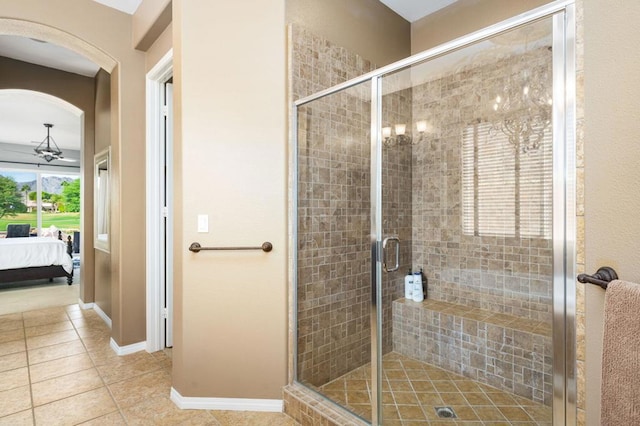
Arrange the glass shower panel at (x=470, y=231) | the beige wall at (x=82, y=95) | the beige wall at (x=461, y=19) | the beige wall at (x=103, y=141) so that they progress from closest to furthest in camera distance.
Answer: the glass shower panel at (x=470, y=231), the beige wall at (x=461, y=19), the beige wall at (x=103, y=141), the beige wall at (x=82, y=95)

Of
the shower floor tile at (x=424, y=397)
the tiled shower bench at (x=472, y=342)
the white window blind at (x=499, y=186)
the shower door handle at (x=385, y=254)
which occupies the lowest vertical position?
the shower floor tile at (x=424, y=397)

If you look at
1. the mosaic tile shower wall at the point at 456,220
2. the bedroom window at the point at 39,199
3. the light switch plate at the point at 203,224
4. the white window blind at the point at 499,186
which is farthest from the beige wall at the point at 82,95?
the bedroom window at the point at 39,199

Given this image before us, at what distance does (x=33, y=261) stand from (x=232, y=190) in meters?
5.29

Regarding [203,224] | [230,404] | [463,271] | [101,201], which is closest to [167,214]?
[203,224]

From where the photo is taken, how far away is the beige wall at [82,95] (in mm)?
3746

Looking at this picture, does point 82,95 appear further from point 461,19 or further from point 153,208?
point 461,19

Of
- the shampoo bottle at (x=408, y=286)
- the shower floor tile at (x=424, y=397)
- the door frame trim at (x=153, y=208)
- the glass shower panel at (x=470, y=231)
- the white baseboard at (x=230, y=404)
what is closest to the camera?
the glass shower panel at (x=470, y=231)

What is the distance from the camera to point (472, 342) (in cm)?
217

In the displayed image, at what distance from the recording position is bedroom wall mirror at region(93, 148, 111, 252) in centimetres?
367

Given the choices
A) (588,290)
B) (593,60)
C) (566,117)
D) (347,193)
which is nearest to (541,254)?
(588,290)

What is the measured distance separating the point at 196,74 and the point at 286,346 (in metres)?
1.86

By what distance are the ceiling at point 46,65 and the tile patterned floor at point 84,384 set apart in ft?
9.06

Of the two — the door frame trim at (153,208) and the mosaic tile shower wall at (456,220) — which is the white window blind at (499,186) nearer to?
the mosaic tile shower wall at (456,220)

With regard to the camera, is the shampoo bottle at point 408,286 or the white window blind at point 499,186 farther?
the shampoo bottle at point 408,286
